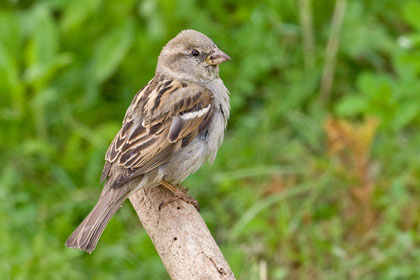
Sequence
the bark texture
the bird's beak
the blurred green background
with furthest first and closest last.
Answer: the blurred green background → the bird's beak → the bark texture

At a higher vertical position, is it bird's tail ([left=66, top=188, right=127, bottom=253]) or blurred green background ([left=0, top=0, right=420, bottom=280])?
blurred green background ([left=0, top=0, right=420, bottom=280])

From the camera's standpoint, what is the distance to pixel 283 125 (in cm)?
496

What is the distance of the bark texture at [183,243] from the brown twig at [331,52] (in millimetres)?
2354

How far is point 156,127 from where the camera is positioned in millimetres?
3318

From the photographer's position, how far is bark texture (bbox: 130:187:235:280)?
237 cm

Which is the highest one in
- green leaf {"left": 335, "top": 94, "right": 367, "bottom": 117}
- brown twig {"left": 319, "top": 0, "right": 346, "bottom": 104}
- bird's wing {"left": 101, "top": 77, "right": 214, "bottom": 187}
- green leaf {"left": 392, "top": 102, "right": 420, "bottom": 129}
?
brown twig {"left": 319, "top": 0, "right": 346, "bottom": 104}

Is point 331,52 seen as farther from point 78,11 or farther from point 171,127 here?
point 171,127

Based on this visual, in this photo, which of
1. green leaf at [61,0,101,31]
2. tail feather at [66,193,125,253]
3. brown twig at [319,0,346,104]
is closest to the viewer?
tail feather at [66,193,125,253]

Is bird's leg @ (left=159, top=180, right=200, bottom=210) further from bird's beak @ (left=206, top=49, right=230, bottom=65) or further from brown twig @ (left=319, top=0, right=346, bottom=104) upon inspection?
brown twig @ (left=319, top=0, right=346, bottom=104)

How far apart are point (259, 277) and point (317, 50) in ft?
5.99

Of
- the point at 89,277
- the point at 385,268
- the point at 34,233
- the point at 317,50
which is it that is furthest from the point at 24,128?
the point at 385,268

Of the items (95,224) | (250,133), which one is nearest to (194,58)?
(95,224)

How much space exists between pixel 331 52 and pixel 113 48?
129 centimetres

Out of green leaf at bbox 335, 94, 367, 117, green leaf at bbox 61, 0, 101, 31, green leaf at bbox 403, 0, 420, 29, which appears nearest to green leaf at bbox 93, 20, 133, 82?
green leaf at bbox 61, 0, 101, 31
